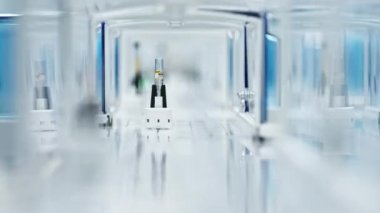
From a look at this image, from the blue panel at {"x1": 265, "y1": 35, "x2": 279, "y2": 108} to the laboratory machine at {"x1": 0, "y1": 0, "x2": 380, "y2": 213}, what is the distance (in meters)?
0.03

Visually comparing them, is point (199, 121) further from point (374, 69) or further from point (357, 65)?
point (374, 69)

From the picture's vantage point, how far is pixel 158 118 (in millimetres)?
12148

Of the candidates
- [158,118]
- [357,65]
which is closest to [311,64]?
[357,65]

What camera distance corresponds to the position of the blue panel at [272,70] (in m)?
10.7

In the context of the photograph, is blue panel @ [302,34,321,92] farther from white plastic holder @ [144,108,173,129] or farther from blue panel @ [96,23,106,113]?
blue panel @ [96,23,106,113]

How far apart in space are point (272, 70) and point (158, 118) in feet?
8.56

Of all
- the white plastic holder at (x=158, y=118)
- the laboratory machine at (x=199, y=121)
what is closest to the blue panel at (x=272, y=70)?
the laboratory machine at (x=199, y=121)

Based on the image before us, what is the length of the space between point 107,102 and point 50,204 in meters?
9.15

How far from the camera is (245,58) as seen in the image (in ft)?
50.3

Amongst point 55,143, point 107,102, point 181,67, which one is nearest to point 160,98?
point 107,102

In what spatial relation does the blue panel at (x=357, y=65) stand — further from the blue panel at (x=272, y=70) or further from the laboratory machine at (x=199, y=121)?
the blue panel at (x=272, y=70)

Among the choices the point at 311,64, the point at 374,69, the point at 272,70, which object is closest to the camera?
the point at 311,64

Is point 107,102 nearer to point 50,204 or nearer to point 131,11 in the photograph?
point 131,11

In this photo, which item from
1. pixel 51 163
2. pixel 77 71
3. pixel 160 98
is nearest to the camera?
pixel 51 163
